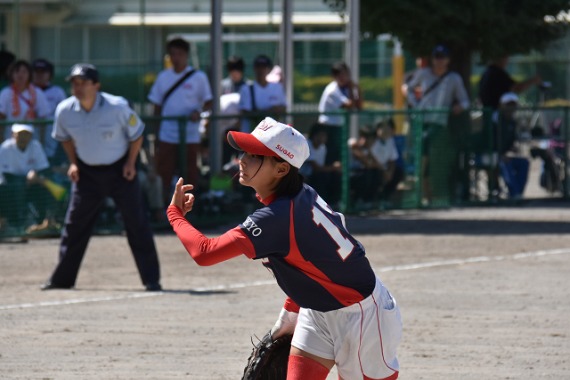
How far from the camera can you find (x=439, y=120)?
54.5ft

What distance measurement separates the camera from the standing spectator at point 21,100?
14.6 meters

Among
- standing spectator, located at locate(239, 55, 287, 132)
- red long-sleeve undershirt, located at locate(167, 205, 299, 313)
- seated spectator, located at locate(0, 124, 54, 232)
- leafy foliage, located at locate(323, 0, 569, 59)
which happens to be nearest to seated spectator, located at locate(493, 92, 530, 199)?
leafy foliage, located at locate(323, 0, 569, 59)

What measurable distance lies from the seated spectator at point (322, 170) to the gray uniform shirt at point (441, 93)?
1.51 metres

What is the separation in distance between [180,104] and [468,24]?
454cm

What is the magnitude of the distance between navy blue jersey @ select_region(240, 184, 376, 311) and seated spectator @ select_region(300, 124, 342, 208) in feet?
33.1

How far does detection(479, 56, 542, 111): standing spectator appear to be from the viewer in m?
17.7

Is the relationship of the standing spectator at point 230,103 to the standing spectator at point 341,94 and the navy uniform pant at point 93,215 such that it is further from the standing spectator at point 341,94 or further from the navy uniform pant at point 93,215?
the navy uniform pant at point 93,215

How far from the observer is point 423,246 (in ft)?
44.7

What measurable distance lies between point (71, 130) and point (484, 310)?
3714 mm

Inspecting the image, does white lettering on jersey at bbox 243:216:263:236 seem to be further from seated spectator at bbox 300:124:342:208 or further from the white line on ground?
seated spectator at bbox 300:124:342:208

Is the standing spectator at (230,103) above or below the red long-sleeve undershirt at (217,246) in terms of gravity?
above

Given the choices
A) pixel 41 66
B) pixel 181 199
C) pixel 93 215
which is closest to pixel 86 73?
pixel 93 215

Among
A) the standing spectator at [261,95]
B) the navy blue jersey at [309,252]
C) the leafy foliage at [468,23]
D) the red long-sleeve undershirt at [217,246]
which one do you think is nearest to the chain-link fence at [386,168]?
the standing spectator at [261,95]

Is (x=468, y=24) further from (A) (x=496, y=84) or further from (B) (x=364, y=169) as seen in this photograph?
(B) (x=364, y=169)
